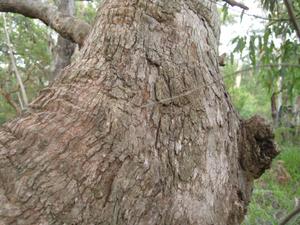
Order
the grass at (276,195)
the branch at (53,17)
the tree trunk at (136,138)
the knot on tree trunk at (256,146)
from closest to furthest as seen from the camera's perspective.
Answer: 1. the tree trunk at (136,138)
2. the knot on tree trunk at (256,146)
3. the branch at (53,17)
4. the grass at (276,195)

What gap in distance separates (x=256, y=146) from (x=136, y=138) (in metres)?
0.59

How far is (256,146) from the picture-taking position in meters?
1.63

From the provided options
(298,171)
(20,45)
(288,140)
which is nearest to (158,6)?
(298,171)

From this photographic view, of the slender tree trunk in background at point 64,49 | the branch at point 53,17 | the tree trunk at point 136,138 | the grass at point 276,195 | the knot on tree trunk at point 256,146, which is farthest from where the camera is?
the slender tree trunk in background at point 64,49

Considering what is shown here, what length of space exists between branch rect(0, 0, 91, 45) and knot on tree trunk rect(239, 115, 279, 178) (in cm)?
121

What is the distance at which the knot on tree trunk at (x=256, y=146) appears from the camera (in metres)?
1.62

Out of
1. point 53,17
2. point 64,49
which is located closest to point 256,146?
point 53,17

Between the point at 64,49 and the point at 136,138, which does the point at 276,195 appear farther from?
the point at 136,138

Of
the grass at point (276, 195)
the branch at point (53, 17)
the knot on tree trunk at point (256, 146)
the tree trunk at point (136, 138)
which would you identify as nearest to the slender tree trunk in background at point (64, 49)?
the branch at point (53, 17)

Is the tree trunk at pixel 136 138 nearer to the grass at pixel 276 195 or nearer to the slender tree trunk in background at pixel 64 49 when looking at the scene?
the grass at pixel 276 195

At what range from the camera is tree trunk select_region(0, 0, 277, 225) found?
3.76 ft

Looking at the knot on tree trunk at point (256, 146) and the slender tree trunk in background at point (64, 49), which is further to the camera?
the slender tree trunk in background at point (64, 49)

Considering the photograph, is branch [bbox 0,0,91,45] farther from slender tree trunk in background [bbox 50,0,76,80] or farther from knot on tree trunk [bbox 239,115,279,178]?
knot on tree trunk [bbox 239,115,279,178]

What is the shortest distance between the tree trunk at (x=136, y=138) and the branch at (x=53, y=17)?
2.63 feet
